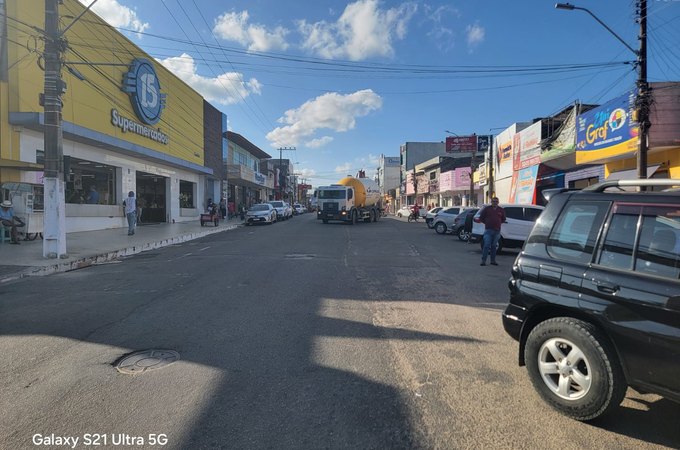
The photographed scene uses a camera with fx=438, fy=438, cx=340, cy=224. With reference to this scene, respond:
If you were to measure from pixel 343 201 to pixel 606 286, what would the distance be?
29.1 meters

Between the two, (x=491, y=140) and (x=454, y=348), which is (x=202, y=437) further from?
(x=491, y=140)

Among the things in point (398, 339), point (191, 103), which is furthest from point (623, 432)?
point (191, 103)

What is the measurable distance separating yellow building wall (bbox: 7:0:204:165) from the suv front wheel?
14.1 m

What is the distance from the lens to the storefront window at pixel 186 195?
3433 cm

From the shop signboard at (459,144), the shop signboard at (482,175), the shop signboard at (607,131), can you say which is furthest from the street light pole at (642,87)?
the shop signboard at (459,144)

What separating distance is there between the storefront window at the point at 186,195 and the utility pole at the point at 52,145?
22.5 metres

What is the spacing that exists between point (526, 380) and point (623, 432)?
94 centimetres

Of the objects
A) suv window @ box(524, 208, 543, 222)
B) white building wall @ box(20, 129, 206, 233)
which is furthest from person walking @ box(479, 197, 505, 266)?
white building wall @ box(20, 129, 206, 233)

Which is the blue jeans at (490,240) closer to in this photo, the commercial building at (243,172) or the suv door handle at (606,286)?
the suv door handle at (606,286)

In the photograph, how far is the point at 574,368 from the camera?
3.33 m

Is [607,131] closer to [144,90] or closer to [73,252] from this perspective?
[73,252]

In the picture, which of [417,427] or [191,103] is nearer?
[417,427]

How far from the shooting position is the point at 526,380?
399 cm

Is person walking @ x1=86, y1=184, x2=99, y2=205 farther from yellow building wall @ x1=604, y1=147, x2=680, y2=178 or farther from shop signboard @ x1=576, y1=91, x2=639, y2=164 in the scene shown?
yellow building wall @ x1=604, y1=147, x2=680, y2=178
